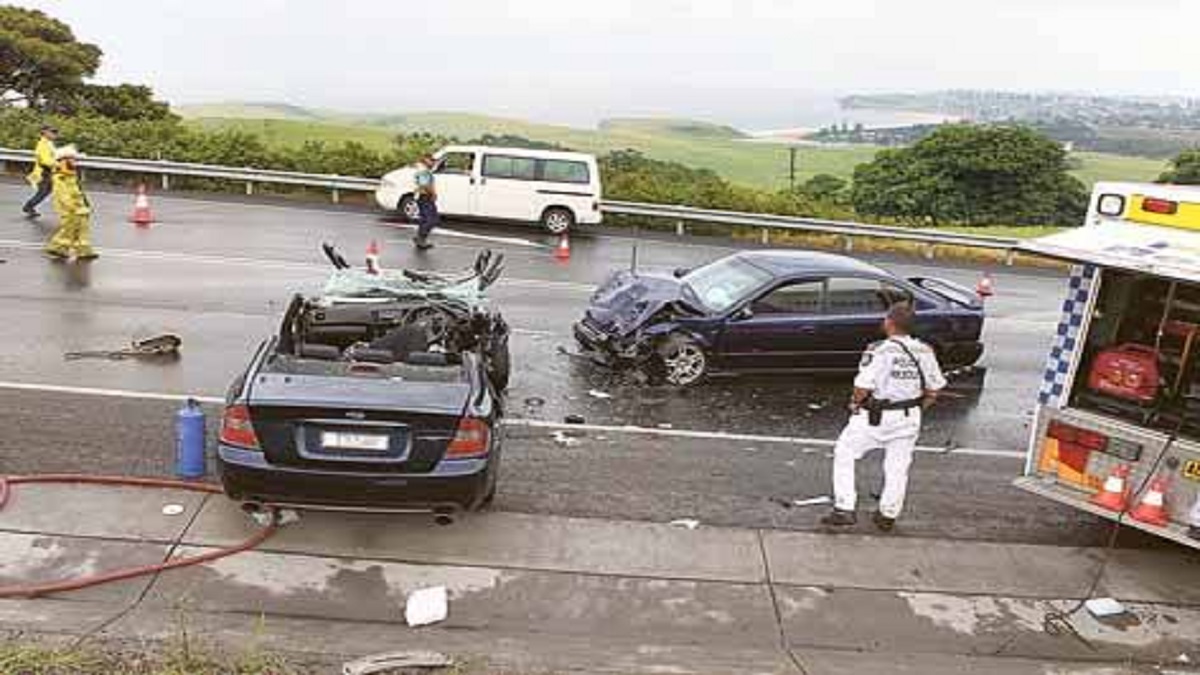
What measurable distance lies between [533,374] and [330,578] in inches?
199

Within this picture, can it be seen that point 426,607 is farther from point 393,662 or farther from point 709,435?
point 709,435

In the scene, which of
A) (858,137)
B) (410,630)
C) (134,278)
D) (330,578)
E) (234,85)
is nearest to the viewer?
(410,630)

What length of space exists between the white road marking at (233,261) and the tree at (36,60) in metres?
17.6

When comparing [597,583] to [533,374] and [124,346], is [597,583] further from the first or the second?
[124,346]

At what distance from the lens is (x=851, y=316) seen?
11594mm

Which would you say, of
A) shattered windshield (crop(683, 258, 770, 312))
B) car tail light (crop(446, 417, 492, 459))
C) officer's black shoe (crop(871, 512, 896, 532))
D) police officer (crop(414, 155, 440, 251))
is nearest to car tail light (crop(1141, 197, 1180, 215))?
officer's black shoe (crop(871, 512, 896, 532))

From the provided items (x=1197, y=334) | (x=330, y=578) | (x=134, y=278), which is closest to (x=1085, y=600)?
(x=1197, y=334)

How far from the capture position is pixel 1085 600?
697 centimetres

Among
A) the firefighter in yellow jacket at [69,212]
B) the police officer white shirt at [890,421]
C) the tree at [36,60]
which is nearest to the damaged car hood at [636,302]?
the police officer white shirt at [890,421]

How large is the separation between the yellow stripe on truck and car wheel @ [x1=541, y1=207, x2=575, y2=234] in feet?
47.4

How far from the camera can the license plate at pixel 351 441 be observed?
661 cm

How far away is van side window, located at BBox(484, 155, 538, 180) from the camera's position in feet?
69.7

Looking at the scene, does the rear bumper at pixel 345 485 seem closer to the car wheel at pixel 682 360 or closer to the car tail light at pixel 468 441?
the car tail light at pixel 468 441

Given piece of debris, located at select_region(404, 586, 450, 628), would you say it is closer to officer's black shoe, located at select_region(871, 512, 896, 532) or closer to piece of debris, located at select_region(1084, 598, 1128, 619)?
officer's black shoe, located at select_region(871, 512, 896, 532)
